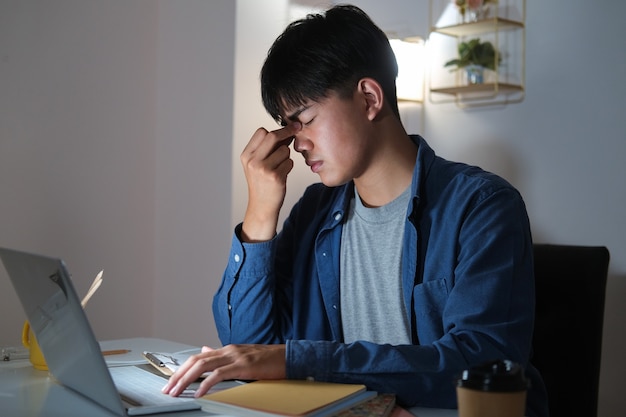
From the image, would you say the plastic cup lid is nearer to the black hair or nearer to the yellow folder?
the yellow folder

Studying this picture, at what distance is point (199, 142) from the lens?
8.89 ft

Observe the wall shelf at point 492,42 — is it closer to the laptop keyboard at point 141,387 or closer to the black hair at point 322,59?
the black hair at point 322,59

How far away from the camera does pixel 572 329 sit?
1.37m

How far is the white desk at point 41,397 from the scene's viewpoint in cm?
94

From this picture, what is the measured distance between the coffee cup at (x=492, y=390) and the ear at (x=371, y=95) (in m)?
0.78

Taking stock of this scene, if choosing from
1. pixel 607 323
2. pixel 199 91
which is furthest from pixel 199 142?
pixel 607 323

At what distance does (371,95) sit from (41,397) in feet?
2.56

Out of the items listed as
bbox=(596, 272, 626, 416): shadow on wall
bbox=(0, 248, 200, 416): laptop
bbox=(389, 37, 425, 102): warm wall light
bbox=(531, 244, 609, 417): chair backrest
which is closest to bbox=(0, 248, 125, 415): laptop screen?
bbox=(0, 248, 200, 416): laptop

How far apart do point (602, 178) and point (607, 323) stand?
1.27 feet

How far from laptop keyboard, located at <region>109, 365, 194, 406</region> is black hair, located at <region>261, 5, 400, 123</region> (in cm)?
56

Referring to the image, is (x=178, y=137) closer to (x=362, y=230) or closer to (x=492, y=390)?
(x=362, y=230)

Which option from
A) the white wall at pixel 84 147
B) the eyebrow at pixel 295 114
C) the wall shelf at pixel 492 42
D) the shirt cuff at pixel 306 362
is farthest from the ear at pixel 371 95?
the white wall at pixel 84 147

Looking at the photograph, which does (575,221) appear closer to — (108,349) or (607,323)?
(607,323)

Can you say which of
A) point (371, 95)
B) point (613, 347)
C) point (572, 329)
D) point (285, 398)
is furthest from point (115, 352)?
point (613, 347)
